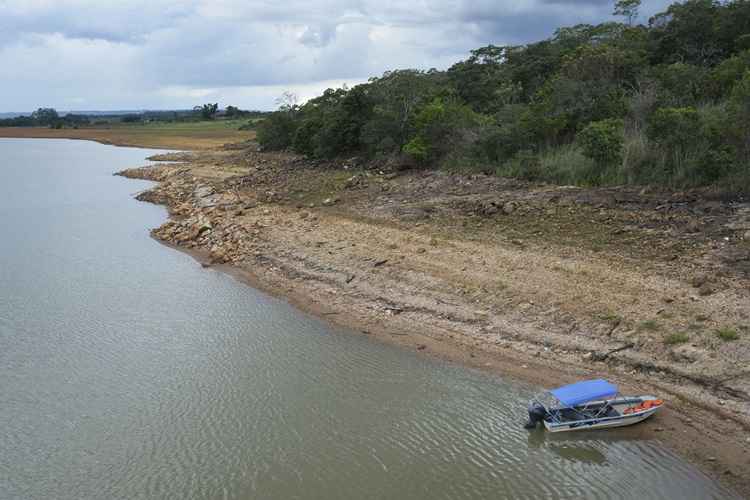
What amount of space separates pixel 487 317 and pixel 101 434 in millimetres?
7388

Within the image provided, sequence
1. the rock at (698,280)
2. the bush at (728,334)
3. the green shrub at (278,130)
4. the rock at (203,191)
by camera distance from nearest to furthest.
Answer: the bush at (728,334), the rock at (698,280), the rock at (203,191), the green shrub at (278,130)

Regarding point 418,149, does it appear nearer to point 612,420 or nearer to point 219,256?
point 219,256

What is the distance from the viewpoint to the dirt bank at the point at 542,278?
32.6 feet

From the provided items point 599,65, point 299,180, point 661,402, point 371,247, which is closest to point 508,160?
point 599,65

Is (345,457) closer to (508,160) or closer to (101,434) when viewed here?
(101,434)

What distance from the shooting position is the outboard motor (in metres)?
9.28

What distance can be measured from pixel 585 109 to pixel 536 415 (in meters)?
16.1

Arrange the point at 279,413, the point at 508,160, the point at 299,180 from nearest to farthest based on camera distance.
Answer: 1. the point at 279,413
2. the point at 508,160
3. the point at 299,180

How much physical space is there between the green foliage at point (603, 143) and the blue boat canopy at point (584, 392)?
1181 cm

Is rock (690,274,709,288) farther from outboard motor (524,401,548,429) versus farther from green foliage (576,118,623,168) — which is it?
green foliage (576,118,623,168)

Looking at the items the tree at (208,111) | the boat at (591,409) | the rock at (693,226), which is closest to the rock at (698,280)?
the rock at (693,226)

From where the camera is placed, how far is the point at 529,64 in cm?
3198

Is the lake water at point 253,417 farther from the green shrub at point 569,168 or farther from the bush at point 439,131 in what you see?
the bush at point 439,131

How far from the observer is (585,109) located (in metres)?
22.5
